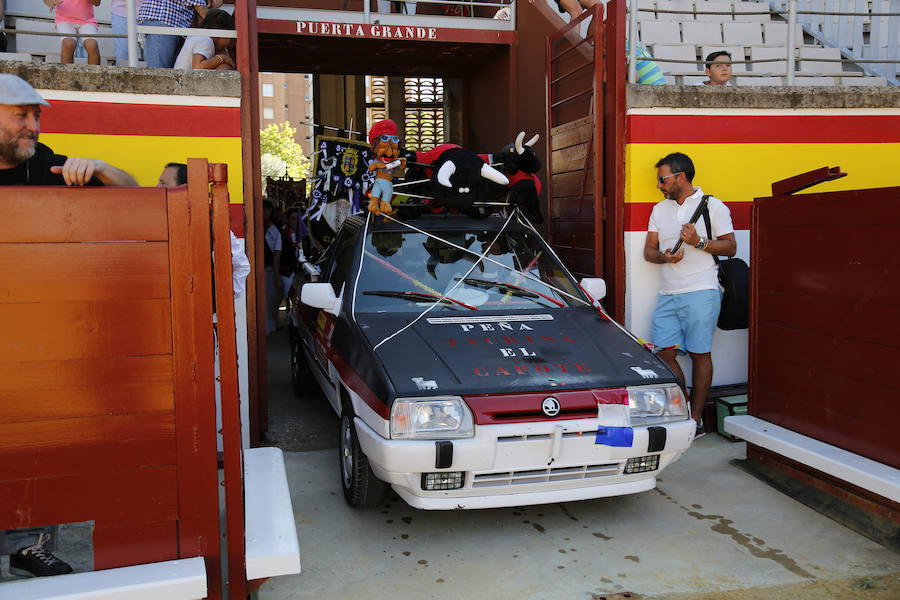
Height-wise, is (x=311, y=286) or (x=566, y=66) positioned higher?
(x=566, y=66)

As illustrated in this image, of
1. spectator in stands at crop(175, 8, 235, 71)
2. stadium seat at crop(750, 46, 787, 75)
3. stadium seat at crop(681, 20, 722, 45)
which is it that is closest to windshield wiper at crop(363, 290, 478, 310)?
spectator in stands at crop(175, 8, 235, 71)

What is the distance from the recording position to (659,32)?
9305 millimetres

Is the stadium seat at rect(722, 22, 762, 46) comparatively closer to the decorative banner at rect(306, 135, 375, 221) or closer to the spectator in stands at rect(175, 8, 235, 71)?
the decorative banner at rect(306, 135, 375, 221)

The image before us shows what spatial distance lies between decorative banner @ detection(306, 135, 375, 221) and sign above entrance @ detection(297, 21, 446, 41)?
1186 mm

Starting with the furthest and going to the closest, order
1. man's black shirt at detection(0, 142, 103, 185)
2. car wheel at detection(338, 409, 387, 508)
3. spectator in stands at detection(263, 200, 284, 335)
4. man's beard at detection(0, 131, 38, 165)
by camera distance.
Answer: spectator in stands at detection(263, 200, 284, 335), car wheel at detection(338, 409, 387, 508), man's black shirt at detection(0, 142, 103, 185), man's beard at detection(0, 131, 38, 165)

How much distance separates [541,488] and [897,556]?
1.90 metres

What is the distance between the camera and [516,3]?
354 inches

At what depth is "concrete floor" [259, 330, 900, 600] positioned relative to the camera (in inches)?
141

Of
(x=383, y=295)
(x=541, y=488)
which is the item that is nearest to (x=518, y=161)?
(x=383, y=295)

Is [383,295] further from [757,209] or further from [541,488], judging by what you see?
[757,209]

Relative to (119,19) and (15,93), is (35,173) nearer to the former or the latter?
(15,93)

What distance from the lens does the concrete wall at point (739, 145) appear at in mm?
6223

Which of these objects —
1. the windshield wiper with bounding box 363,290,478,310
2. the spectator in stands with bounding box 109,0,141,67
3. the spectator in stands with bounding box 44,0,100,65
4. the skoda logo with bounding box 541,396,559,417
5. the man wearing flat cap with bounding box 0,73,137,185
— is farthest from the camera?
the spectator in stands with bounding box 109,0,141,67

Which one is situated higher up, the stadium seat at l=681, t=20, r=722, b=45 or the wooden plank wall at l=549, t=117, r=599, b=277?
the stadium seat at l=681, t=20, r=722, b=45
